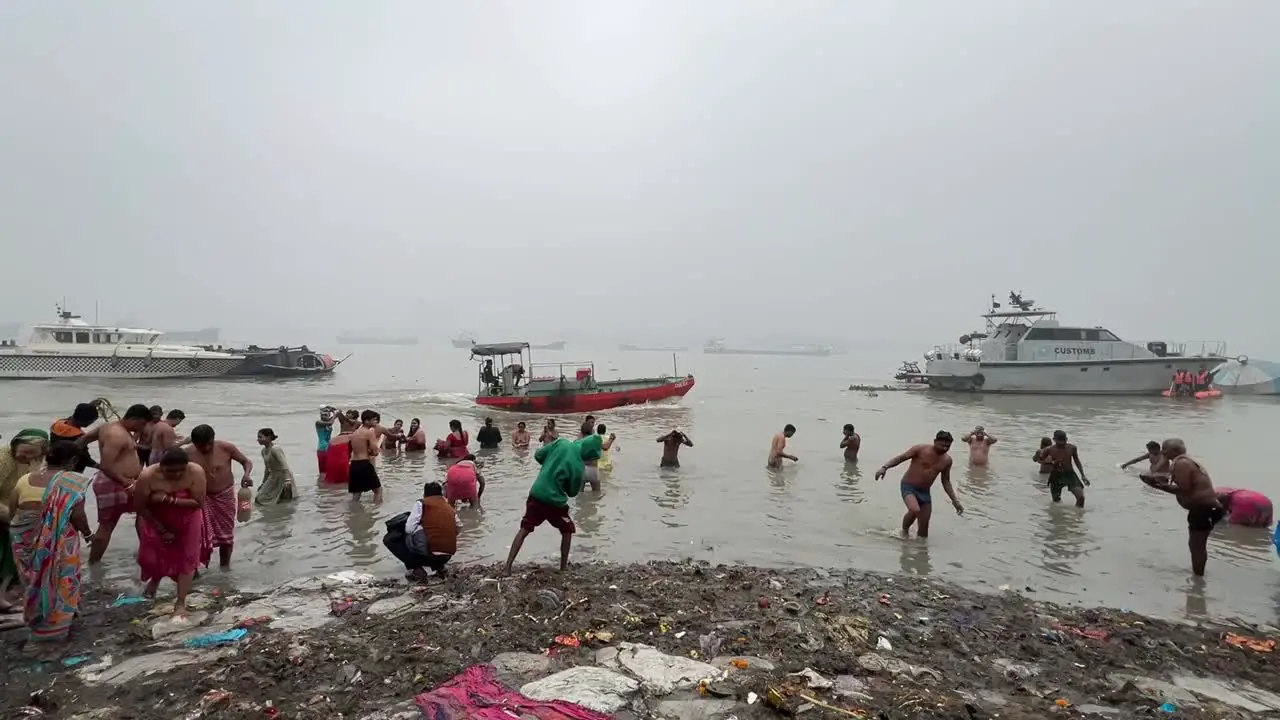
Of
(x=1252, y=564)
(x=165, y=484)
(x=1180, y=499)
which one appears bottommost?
(x=1252, y=564)

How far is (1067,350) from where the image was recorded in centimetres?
3672

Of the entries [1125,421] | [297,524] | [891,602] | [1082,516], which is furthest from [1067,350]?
[297,524]

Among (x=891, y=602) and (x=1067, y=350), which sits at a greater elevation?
(x=1067, y=350)

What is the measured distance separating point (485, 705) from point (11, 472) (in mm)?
4673

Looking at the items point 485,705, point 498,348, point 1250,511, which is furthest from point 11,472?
point 498,348

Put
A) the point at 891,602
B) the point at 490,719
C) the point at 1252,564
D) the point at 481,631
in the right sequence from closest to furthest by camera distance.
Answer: the point at 490,719 → the point at 481,631 → the point at 891,602 → the point at 1252,564

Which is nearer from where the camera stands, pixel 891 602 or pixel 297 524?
pixel 891 602

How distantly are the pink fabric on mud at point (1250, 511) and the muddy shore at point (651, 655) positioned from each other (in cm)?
453

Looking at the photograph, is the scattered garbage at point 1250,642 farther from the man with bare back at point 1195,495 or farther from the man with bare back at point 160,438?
the man with bare back at point 160,438

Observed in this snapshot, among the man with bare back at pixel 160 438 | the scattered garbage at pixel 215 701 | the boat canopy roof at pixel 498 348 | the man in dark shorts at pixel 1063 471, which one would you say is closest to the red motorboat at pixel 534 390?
the boat canopy roof at pixel 498 348

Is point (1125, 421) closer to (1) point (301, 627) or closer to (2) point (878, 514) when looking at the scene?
(2) point (878, 514)

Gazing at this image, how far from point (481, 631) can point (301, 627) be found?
4.83ft

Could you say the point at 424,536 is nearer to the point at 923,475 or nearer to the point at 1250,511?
the point at 923,475

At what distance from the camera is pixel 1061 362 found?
1430 inches
